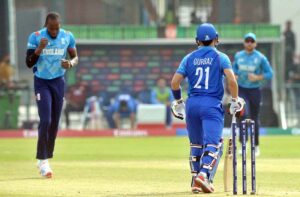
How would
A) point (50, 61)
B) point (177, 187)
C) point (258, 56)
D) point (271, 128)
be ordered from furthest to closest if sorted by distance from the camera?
point (271, 128) → point (258, 56) → point (50, 61) → point (177, 187)

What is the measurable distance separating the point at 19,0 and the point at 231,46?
12.5m

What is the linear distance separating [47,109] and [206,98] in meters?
2.89

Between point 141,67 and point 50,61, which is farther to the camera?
point 141,67

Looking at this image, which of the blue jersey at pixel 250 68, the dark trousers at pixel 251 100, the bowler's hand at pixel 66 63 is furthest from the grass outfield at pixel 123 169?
the bowler's hand at pixel 66 63

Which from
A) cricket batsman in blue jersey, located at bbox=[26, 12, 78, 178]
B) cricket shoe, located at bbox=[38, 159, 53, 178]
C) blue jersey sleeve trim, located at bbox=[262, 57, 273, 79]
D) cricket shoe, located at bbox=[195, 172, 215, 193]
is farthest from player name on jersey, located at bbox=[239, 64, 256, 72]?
cricket shoe, located at bbox=[195, 172, 215, 193]

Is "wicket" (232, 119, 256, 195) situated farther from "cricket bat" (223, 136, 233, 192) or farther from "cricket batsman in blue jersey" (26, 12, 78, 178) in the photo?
"cricket batsman in blue jersey" (26, 12, 78, 178)

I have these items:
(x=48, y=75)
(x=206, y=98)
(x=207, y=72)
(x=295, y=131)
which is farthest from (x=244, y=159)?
(x=295, y=131)

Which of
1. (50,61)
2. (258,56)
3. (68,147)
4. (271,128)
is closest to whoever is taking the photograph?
(50,61)

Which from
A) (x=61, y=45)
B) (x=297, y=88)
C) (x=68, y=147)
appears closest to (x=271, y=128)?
(x=297, y=88)

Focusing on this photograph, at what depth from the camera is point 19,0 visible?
131ft

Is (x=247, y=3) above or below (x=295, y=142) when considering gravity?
above

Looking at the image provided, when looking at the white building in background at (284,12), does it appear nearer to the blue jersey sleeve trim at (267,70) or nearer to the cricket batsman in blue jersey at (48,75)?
the blue jersey sleeve trim at (267,70)

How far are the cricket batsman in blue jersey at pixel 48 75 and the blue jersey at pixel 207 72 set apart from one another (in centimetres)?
243

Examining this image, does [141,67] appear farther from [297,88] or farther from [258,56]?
[258,56]
